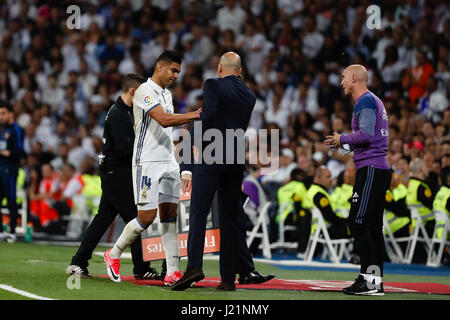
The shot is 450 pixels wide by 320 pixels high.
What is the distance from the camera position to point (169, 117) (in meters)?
8.09

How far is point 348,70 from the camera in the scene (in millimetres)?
8445

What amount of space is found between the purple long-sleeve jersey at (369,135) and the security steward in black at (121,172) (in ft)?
7.79

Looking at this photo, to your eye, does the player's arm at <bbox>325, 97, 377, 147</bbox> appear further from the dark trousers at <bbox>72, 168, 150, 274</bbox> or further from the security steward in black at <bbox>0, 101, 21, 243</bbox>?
the security steward in black at <bbox>0, 101, 21, 243</bbox>

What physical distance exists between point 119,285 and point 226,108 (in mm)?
2007

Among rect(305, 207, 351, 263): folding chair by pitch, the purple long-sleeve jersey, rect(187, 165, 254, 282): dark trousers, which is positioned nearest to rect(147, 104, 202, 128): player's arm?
rect(187, 165, 254, 282): dark trousers

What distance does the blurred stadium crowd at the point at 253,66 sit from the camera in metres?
16.6

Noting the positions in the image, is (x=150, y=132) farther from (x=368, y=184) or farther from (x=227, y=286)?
(x=368, y=184)

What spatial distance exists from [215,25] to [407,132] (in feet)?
23.6

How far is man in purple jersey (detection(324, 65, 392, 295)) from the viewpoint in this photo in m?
8.12

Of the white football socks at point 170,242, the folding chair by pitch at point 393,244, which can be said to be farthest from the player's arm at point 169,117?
the folding chair by pitch at point 393,244

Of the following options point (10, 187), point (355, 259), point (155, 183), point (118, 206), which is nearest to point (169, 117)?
point (155, 183)

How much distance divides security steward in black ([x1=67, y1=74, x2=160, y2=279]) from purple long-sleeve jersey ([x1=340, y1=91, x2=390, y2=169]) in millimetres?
2374
